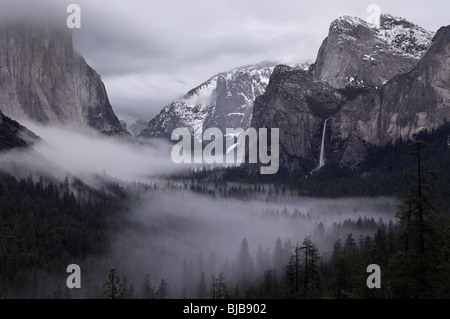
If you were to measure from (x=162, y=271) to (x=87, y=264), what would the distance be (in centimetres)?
2406

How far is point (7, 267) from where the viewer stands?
429 feet

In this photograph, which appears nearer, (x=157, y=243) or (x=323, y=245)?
(x=323, y=245)

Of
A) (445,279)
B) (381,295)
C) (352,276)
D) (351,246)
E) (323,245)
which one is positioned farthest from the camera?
(323,245)

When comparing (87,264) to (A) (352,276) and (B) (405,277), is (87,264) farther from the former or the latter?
(B) (405,277)

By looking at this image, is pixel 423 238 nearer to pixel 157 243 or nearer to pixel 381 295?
pixel 381 295

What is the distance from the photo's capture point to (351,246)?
403 feet

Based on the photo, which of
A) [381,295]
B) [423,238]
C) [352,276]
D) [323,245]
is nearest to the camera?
[423,238]

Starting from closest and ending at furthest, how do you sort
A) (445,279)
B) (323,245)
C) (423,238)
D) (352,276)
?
(423,238), (445,279), (352,276), (323,245)

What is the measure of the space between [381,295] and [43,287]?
100.0 m

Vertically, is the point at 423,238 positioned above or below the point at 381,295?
above
